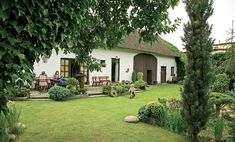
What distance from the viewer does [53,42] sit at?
3566mm

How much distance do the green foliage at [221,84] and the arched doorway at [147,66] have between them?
9550 mm

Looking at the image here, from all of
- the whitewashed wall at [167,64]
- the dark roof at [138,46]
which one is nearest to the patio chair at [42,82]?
the dark roof at [138,46]

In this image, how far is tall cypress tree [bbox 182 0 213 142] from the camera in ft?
29.9

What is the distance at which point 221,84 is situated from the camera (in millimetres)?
25734

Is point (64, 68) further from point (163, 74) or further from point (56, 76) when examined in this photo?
point (163, 74)

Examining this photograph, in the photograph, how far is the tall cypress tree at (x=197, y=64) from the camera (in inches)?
359

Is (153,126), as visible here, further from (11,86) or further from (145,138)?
(11,86)

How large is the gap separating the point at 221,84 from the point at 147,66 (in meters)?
10.4

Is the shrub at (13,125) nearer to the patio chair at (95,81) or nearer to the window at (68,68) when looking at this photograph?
the window at (68,68)

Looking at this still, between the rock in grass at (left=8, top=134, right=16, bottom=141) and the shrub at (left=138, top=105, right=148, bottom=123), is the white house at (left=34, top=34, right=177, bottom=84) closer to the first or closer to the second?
the shrub at (left=138, top=105, right=148, bottom=123)

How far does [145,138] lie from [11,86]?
7.06m

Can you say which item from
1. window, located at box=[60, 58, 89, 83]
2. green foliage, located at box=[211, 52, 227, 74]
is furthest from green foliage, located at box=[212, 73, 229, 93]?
window, located at box=[60, 58, 89, 83]

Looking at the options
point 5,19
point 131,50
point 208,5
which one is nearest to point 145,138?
point 208,5

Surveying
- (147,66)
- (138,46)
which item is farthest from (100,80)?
(147,66)
